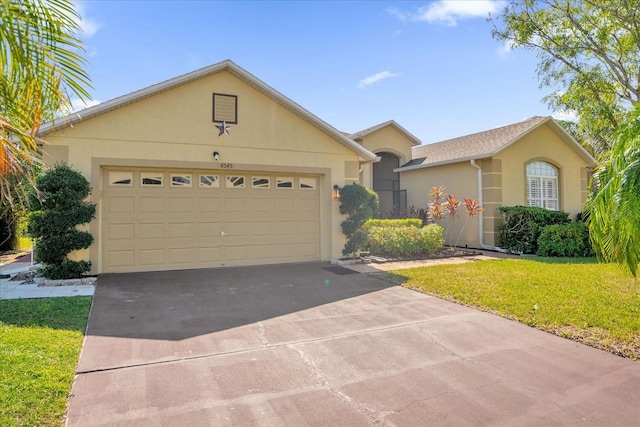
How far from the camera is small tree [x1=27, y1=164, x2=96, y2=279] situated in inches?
322

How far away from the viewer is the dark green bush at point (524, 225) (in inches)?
535

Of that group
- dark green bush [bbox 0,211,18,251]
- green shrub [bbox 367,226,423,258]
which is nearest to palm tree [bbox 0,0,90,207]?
green shrub [bbox 367,226,423,258]

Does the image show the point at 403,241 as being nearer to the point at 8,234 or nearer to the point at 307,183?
the point at 307,183

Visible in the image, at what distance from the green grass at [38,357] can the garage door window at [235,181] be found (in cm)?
488

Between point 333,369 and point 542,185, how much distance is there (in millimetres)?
15172

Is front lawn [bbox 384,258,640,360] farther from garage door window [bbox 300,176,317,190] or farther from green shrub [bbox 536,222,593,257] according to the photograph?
garage door window [bbox 300,176,317,190]

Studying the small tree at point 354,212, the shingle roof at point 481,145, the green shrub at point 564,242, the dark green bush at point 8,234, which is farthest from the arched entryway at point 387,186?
the dark green bush at point 8,234

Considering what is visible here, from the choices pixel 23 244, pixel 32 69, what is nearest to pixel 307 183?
pixel 32 69

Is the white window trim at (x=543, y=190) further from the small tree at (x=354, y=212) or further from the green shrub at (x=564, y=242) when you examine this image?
the small tree at (x=354, y=212)

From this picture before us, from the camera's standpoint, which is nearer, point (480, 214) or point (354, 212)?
point (354, 212)

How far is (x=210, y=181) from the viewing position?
10.5 metres

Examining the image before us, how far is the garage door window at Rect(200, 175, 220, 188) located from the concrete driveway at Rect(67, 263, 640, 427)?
414cm

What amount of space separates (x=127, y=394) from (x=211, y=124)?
7853 mm

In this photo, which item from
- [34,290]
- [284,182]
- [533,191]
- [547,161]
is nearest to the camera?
[34,290]
